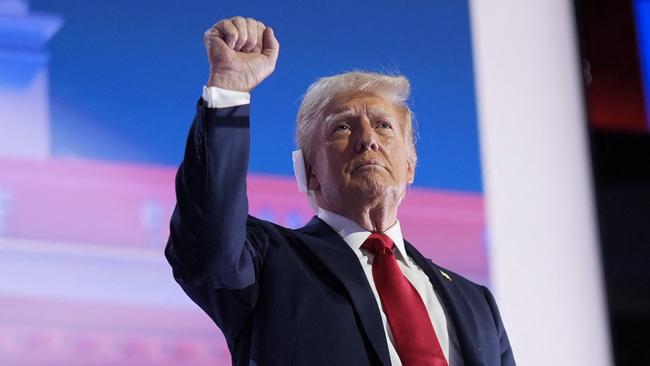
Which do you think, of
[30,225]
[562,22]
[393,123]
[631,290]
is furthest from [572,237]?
[30,225]

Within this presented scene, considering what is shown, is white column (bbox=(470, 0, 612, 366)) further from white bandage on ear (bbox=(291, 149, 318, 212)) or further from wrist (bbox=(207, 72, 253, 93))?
wrist (bbox=(207, 72, 253, 93))

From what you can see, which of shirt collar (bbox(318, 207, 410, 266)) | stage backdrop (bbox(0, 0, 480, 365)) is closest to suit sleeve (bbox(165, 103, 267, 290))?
shirt collar (bbox(318, 207, 410, 266))

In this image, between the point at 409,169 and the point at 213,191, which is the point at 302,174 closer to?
the point at 409,169

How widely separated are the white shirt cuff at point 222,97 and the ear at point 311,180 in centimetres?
47

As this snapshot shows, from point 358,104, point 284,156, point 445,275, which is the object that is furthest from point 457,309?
point 284,156

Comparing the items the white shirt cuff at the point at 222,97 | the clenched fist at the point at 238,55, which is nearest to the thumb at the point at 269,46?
the clenched fist at the point at 238,55

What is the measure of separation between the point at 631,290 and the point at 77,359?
167cm

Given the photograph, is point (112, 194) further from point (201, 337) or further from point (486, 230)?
point (486, 230)

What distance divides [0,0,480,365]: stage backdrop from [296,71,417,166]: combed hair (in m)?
0.46

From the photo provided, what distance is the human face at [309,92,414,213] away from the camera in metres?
2.01

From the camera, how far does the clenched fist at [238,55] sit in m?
1.67

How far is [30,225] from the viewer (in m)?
2.38

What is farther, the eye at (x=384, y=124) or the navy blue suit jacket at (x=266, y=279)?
the eye at (x=384, y=124)

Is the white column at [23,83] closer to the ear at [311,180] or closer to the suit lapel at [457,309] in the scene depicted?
the ear at [311,180]
